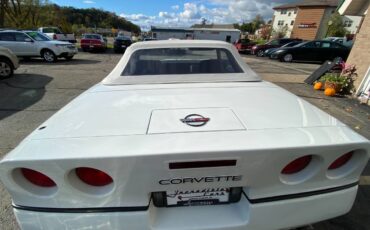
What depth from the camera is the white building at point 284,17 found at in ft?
192

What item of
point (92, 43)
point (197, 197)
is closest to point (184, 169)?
point (197, 197)

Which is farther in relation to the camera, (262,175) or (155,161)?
(262,175)

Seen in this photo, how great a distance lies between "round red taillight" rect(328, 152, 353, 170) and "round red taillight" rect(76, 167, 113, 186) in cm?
140

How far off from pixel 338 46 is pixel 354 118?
1369 centimetres

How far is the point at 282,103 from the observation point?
6.37ft

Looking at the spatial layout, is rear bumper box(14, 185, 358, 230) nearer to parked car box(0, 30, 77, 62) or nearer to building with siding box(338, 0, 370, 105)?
building with siding box(338, 0, 370, 105)

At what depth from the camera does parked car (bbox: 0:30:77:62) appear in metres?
12.5

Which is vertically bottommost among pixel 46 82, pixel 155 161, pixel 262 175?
pixel 46 82

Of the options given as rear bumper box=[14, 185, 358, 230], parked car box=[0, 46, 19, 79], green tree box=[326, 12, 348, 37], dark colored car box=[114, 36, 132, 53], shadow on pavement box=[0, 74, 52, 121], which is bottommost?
dark colored car box=[114, 36, 132, 53]

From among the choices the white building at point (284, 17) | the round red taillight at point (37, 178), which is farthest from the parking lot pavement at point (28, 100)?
the white building at point (284, 17)

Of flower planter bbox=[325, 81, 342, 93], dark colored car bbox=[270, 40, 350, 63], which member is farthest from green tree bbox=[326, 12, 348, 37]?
flower planter bbox=[325, 81, 342, 93]

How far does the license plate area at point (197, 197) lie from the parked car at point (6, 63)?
31.3ft

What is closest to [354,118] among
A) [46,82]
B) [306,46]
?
[46,82]

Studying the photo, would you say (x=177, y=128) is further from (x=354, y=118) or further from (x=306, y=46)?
(x=306, y=46)
